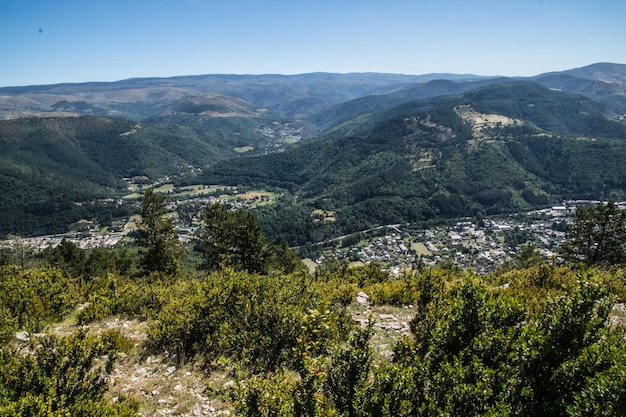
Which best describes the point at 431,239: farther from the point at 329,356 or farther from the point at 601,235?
the point at 329,356

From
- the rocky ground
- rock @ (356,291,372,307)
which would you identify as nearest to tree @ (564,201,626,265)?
the rocky ground

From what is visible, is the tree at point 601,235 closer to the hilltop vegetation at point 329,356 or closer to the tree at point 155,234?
the hilltop vegetation at point 329,356

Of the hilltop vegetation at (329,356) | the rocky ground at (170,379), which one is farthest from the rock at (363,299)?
the rocky ground at (170,379)

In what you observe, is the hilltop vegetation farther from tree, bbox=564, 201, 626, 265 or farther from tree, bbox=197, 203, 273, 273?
tree, bbox=564, 201, 626, 265

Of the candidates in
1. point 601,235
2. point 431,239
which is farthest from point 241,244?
point 431,239

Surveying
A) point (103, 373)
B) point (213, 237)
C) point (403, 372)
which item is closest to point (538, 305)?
point (403, 372)

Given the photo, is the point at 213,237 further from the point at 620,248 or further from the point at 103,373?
the point at 620,248
